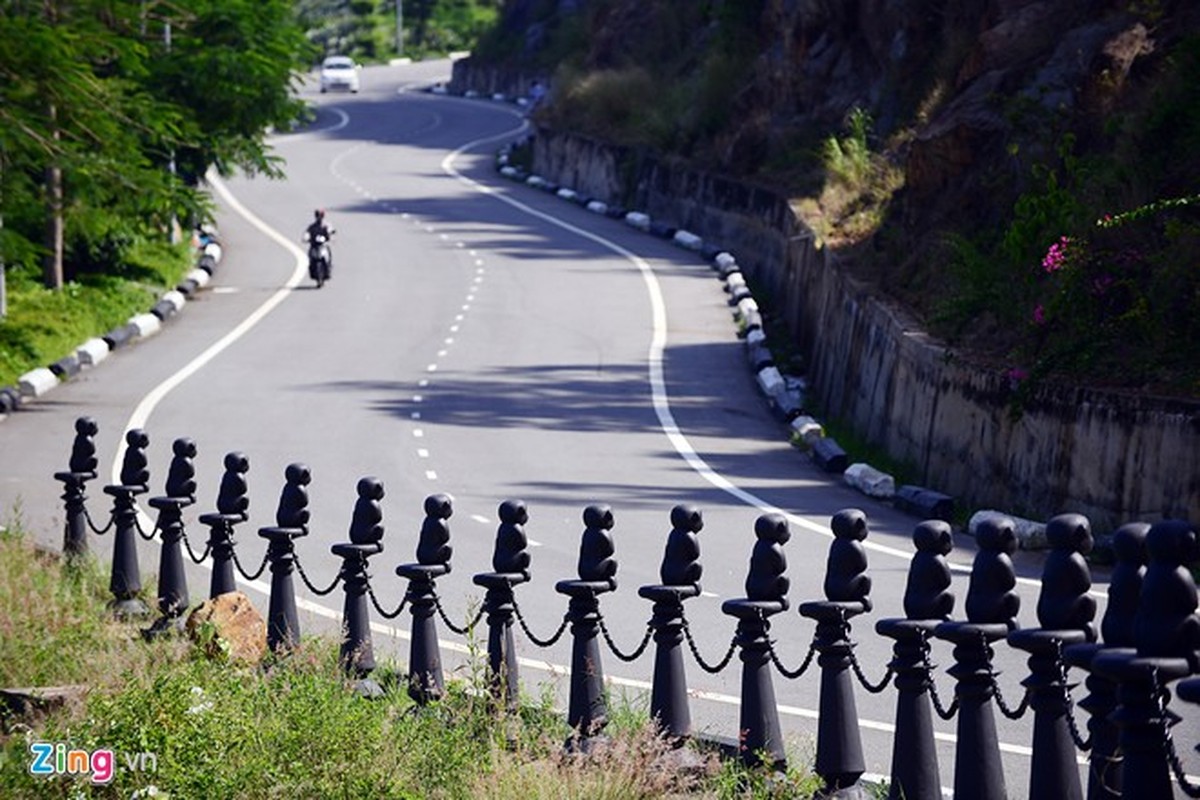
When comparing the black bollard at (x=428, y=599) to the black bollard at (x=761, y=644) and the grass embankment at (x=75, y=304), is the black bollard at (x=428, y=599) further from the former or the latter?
the grass embankment at (x=75, y=304)

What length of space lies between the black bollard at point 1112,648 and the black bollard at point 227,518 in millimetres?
7735

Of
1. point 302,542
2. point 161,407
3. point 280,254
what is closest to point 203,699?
point 302,542

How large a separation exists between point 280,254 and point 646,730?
37.7m

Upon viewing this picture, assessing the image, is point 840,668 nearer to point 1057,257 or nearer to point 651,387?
point 1057,257

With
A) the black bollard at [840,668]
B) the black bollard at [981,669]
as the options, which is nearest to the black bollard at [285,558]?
the black bollard at [840,668]

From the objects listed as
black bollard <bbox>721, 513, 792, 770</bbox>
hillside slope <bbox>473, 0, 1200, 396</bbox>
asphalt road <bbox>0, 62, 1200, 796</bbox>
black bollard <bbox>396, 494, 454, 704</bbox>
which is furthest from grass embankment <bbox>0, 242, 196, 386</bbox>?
black bollard <bbox>721, 513, 792, 770</bbox>

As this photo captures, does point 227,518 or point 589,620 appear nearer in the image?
point 589,620

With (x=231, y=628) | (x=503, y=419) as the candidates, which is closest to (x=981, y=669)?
(x=231, y=628)

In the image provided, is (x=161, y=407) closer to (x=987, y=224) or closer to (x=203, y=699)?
(x=987, y=224)

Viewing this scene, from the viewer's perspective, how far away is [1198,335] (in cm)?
1989

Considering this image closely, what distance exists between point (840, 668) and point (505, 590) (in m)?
Result: 2.61

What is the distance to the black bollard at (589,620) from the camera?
10.9m

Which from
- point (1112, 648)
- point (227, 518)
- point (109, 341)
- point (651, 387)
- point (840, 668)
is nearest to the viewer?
point (1112, 648)

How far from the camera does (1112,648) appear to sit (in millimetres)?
7625
